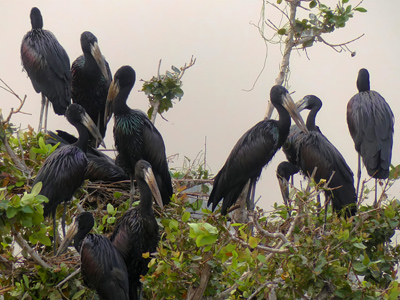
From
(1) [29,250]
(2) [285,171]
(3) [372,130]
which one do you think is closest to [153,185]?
(1) [29,250]

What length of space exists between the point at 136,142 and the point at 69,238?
4.57ft

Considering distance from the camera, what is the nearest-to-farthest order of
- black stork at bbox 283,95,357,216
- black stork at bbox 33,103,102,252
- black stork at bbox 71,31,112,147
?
black stork at bbox 33,103,102,252 → black stork at bbox 283,95,357,216 → black stork at bbox 71,31,112,147

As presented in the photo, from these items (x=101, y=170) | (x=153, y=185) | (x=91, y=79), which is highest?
(x=91, y=79)

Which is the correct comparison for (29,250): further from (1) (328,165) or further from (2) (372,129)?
(2) (372,129)

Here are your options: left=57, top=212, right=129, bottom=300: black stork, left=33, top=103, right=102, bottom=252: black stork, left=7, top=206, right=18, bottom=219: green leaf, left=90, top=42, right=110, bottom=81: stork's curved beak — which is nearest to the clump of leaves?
left=90, top=42, right=110, bottom=81: stork's curved beak

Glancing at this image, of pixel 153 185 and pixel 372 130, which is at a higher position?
pixel 372 130

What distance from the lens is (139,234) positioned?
745 centimetres

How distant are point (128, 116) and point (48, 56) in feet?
6.08

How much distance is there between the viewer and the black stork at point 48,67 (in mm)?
9906

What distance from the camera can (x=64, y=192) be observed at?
791 cm

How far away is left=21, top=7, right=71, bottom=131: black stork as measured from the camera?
991cm

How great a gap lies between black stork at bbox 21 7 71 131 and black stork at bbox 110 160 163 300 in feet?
8.56

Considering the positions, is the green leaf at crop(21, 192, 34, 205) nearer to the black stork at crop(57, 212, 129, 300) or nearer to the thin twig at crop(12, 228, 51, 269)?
the thin twig at crop(12, 228, 51, 269)

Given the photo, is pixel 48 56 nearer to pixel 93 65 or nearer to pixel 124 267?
pixel 93 65
